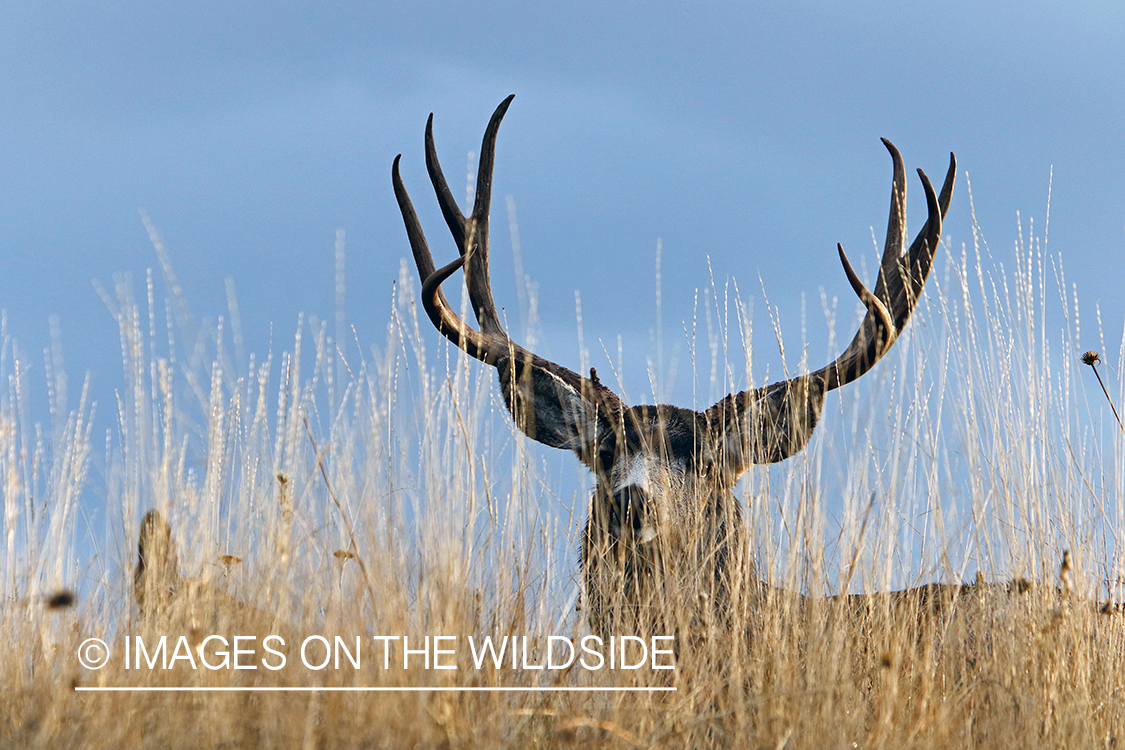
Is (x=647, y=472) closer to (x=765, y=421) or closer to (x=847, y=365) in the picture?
(x=765, y=421)

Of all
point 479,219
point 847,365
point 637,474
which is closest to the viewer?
point 637,474

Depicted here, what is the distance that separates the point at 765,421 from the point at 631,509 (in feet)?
3.43

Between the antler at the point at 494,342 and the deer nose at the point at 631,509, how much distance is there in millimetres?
309

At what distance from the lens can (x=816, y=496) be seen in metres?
4.32

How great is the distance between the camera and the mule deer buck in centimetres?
441

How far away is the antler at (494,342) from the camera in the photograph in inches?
197

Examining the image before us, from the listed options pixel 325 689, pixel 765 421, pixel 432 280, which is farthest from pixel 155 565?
pixel 765 421

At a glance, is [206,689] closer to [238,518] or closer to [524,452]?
[238,518]

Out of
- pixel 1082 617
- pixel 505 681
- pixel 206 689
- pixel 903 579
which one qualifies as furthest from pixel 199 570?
pixel 1082 617

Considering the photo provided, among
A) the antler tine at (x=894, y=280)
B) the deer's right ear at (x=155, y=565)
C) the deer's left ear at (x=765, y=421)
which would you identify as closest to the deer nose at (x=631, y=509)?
the deer's left ear at (x=765, y=421)

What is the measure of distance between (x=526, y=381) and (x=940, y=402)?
74.2 inches

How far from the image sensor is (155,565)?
4027 millimetres

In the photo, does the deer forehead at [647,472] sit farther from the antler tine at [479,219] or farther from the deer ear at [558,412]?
the antler tine at [479,219]

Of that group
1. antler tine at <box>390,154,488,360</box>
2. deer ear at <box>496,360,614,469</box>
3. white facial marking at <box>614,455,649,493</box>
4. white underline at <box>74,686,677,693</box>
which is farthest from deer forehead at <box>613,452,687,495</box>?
white underline at <box>74,686,677,693</box>
